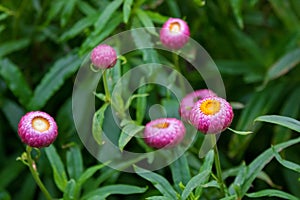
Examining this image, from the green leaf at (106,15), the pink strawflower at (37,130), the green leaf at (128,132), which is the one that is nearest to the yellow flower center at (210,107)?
the green leaf at (128,132)

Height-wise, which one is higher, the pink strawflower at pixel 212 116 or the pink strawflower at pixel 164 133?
the pink strawflower at pixel 212 116

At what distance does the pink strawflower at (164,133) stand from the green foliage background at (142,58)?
25 centimetres

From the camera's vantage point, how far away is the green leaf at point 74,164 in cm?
167

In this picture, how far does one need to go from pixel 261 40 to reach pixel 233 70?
0.31 m

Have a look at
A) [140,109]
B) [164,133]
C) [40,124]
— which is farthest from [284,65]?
[40,124]

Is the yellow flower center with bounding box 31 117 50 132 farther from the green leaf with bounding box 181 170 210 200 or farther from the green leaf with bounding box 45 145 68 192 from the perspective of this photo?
the green leaf with bounding box 181 170 210 200

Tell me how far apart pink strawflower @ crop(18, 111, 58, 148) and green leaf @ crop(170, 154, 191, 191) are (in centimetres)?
32

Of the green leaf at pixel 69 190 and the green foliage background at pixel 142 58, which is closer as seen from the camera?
the green leaf at pixel 69 190

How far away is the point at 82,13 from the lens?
2148 millimetres

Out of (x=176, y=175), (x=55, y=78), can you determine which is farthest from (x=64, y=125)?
(x=176, y=175)

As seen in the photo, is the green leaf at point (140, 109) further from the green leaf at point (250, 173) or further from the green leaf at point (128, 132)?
the green leaf at point (250, 173)

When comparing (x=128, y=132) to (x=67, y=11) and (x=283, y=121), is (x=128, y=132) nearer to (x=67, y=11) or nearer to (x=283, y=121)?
(x=283, y=121)

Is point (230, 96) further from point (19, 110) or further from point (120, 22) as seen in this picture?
point (19, 110)

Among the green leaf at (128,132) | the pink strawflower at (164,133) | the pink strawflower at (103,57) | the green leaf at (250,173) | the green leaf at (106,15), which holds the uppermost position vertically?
the green leaf at (106,15)
